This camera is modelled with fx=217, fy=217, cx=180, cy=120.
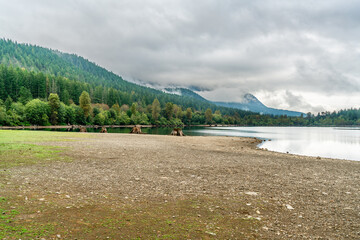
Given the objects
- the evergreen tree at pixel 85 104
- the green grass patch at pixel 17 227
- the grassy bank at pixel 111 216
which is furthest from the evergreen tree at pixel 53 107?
the green grass patch at pixel 17 227

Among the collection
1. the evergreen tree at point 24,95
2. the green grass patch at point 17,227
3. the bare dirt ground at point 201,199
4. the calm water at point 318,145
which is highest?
the evergreen tree at point 24,95

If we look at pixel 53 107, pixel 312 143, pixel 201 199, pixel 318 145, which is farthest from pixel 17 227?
pixel 53 107

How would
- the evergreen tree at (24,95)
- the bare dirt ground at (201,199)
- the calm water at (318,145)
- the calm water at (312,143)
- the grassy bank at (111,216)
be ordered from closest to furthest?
1. the grassy bank at (111,216)
2. the bare dirt ground at (201,199)
3. the calm water at (318,145)
4. the calm water at (312,143)
5. the evergreen tree at (24,95)

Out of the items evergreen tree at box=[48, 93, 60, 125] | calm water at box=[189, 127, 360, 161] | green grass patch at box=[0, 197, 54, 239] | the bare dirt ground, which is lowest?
calm water at box=[189, 127, 360, 161]

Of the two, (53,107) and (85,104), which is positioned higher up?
(85,104)

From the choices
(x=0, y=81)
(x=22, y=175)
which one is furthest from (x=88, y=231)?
(x=0, y=81)

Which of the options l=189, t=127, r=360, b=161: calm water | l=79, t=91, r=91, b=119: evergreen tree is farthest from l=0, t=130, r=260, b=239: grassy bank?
l=79, t=91, r=91, b=119: evergreen tree

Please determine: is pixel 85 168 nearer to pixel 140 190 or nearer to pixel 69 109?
pixel 140 190

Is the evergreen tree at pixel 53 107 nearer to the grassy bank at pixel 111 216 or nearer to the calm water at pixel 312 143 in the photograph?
the calm water at pixel 312 143

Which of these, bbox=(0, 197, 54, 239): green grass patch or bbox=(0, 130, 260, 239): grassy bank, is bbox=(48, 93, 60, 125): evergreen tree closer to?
bbox=(0, 130, 260, 239): grassy bank

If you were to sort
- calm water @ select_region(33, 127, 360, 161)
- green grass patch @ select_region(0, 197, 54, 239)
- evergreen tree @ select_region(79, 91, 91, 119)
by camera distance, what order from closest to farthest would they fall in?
green grass patch @ select_region(0, 197, 54, 239), calm water @ select_region(33, 127, 360, 161), evergreen tree @ select_region(79, 91, 91, 119)

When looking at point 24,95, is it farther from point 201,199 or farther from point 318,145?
point 201,199

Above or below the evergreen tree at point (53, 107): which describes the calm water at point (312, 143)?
below

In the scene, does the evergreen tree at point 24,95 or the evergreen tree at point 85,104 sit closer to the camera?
the evergreen tree at point 24,95
